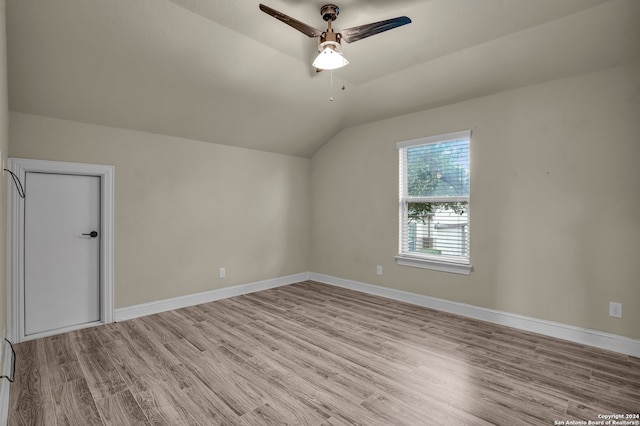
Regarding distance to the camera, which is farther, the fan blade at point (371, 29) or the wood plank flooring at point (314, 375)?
the fan blade at point (371, 29)

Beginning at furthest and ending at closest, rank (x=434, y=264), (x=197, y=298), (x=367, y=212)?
1. (x=367, y=212)
2. (x=197, y=298)
3. (x=434, y=264)

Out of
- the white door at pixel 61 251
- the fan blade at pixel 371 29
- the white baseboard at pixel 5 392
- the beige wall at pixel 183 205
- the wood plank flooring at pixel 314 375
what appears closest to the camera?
the white baseboard at pixel 5 392

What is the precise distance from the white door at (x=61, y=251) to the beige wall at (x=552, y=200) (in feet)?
12.6

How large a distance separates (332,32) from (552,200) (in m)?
2.76

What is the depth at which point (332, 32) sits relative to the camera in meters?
2.52

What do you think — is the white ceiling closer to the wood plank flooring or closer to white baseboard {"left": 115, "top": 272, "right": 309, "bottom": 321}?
white baseboard {"left": 115, "top": 272, "right": 309, "bottom": 321}

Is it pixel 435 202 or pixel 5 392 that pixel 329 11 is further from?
pixel 5 392

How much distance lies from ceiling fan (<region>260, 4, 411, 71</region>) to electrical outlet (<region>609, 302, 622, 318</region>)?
3140 mm

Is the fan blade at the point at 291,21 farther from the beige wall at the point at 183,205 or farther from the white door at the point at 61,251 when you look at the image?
the white door at the point at 61,251

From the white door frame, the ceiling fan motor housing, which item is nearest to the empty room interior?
the white door frame

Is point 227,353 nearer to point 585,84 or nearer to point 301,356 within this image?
point 301,356

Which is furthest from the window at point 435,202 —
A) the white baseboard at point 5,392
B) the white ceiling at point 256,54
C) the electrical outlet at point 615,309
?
the white baseboard at point 5,392

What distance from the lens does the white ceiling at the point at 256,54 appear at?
2.61m

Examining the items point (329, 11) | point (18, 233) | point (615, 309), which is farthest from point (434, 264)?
point (18, 233)
